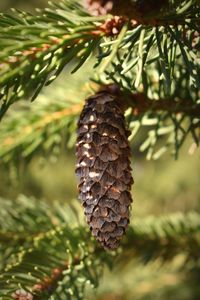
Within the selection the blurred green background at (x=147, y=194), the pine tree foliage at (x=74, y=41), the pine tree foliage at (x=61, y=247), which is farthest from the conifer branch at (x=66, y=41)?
the blurred green background at (x=147, y=194)

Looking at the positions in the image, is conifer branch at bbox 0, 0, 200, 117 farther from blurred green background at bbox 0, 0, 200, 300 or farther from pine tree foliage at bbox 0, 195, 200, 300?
blurred green background at bbox 0, 0, 200, 300

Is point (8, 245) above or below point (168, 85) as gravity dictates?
above

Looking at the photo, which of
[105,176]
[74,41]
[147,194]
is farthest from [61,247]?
[147,194]

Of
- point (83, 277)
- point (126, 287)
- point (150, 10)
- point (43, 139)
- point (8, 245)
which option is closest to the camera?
point (150, 10)

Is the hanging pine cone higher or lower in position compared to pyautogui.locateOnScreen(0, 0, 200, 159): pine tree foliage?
lower

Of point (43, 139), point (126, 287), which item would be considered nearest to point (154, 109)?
point (43, 139)

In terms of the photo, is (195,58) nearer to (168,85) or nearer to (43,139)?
(168,85)

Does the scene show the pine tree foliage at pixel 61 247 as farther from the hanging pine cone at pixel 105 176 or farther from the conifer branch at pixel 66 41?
the conifer branch at pixel 66 41

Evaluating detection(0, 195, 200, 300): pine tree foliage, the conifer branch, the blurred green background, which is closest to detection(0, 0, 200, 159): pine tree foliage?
the conifer branch
